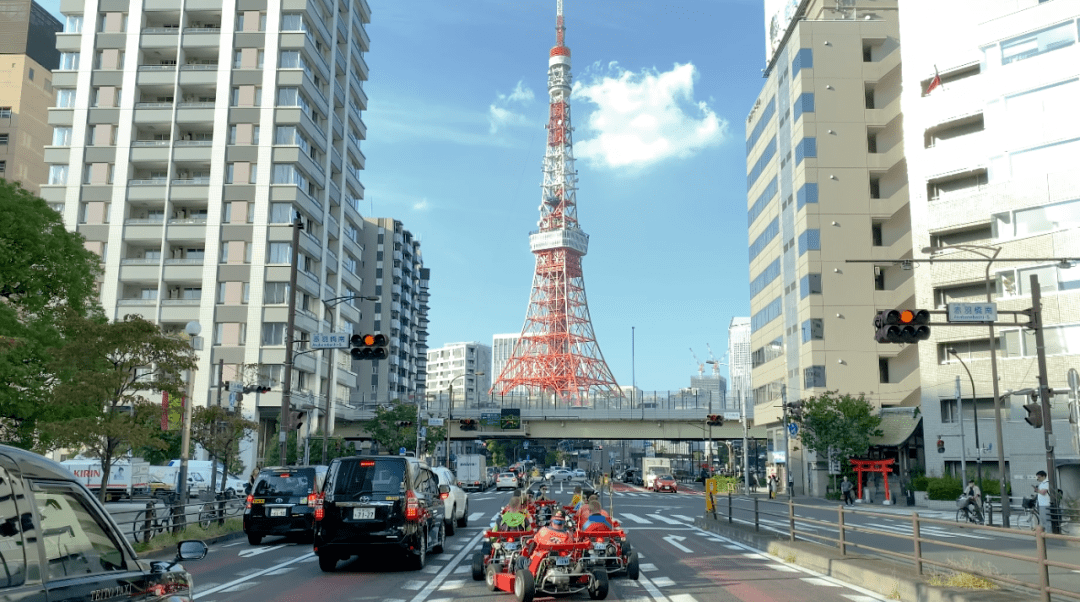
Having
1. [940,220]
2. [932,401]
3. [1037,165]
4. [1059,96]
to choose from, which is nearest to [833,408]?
[932,401]

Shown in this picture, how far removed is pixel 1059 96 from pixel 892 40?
63.1ft

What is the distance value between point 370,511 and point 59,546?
10.6m

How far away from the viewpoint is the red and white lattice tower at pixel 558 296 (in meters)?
98.8

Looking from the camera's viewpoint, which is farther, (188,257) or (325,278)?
(325,278)

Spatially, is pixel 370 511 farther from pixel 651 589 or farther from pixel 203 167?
pixel 203 167

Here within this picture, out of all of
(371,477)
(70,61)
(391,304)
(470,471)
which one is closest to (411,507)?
(371,477)

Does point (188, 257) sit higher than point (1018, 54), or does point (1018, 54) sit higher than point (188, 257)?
point (1018, 54)

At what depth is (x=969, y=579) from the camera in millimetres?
10969

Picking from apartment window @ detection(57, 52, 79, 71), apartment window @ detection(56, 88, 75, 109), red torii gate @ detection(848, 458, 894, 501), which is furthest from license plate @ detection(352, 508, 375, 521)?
apartment window @ detection(57, 52, 79, 71)

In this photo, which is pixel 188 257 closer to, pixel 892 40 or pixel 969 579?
pixel 892 40

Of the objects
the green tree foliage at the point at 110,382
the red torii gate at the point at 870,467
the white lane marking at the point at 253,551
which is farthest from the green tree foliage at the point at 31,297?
the red torii gate at the point at 870,467

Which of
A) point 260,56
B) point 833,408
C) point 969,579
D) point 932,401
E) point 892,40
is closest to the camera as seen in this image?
point 969,579

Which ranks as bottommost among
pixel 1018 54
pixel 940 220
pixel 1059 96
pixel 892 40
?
pixel 940 220

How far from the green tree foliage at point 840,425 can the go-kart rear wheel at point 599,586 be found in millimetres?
40643
